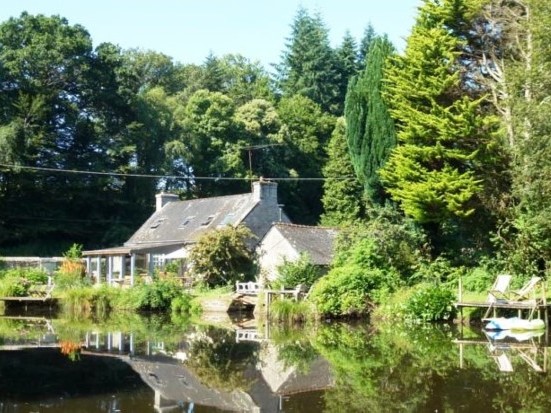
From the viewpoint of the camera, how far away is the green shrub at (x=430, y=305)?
86.3ft

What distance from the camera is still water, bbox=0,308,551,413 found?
38.9 ft

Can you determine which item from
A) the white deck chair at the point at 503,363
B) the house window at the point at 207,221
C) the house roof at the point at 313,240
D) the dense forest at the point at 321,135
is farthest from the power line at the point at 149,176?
the white deck chair at the point at 503,363

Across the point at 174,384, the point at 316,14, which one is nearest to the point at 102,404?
the point at 174,384

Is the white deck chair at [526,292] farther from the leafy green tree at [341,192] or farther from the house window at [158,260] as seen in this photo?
the leafy green tree at [341,192]

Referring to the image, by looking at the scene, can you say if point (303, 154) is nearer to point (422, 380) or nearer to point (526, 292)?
point (526, 292)

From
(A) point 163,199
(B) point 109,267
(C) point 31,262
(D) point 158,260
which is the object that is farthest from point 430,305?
(C) point 31,262

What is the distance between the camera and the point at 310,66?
69062 millimetres

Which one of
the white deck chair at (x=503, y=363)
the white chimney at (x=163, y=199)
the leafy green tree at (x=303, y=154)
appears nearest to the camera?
the white deck chair at (x=503, y=363)

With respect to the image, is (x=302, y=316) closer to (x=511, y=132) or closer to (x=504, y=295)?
(x=504, y=295)

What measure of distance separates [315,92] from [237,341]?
48688 millimetres

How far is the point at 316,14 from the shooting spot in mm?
76625

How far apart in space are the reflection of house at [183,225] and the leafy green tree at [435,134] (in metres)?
8.87

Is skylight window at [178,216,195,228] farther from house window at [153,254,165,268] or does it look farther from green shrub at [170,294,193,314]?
green shrub at [170,294,193,314]

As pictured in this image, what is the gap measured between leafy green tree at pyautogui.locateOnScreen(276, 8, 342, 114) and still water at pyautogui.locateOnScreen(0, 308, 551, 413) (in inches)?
1789
